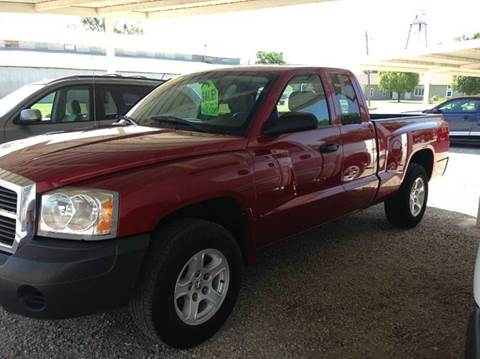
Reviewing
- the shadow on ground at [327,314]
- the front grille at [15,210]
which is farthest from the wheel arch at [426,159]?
the front grille at [15,210]

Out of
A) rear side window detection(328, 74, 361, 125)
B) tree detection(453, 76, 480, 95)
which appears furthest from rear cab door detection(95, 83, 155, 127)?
tree detection(453, 76, 480, 95)

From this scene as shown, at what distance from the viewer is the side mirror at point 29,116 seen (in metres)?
6.43

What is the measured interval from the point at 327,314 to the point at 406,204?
2.40m

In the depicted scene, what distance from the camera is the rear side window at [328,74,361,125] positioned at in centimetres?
459

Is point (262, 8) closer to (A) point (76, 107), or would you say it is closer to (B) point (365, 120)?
(A) point (76, 107)

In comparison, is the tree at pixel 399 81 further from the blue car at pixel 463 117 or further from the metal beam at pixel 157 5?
the metal beam at pixel 157 5

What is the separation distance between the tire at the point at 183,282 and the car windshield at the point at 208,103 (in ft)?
2.87

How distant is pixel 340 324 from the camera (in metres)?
3.58

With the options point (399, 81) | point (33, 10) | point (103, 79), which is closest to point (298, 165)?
point (103, 79)

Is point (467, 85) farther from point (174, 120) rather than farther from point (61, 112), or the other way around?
point (174, 120)

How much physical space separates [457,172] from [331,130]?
651 cm

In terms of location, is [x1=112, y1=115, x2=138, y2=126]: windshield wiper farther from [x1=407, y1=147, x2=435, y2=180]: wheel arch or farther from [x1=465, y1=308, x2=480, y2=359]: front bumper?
[x1=407, y1=147, x2=435, y2=180]: wheel arch

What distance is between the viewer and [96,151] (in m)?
3.12

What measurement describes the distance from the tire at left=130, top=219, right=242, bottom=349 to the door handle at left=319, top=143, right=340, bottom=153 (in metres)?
1.22
